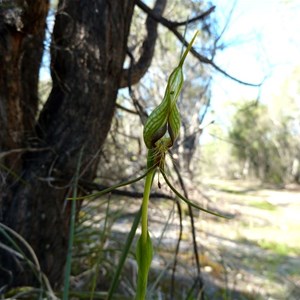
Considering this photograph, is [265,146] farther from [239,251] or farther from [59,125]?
[59,125]

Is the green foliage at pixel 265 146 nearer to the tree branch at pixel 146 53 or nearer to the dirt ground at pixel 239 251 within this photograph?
the dirt ground at pixel 239 251

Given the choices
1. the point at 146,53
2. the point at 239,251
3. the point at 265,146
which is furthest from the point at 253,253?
the point at 265,146

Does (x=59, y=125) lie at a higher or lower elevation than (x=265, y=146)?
lower

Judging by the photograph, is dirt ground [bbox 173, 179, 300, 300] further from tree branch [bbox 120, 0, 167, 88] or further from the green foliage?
the green foliage

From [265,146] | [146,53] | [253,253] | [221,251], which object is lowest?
[253,253]

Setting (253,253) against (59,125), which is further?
(253,253)

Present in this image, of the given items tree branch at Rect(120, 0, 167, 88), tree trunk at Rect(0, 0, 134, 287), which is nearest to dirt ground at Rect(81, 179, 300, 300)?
tree trunk at Rect(0, 0, 134, 287)

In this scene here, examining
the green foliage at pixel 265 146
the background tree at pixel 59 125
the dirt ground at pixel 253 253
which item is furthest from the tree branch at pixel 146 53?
the green foliage at pixel 265 146

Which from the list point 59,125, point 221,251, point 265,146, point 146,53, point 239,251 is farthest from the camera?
point 265,146

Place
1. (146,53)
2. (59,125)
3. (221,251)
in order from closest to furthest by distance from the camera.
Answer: (59,125) < (146,53) < (221,251)

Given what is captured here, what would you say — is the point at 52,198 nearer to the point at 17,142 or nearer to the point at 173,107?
the point at 17,142
